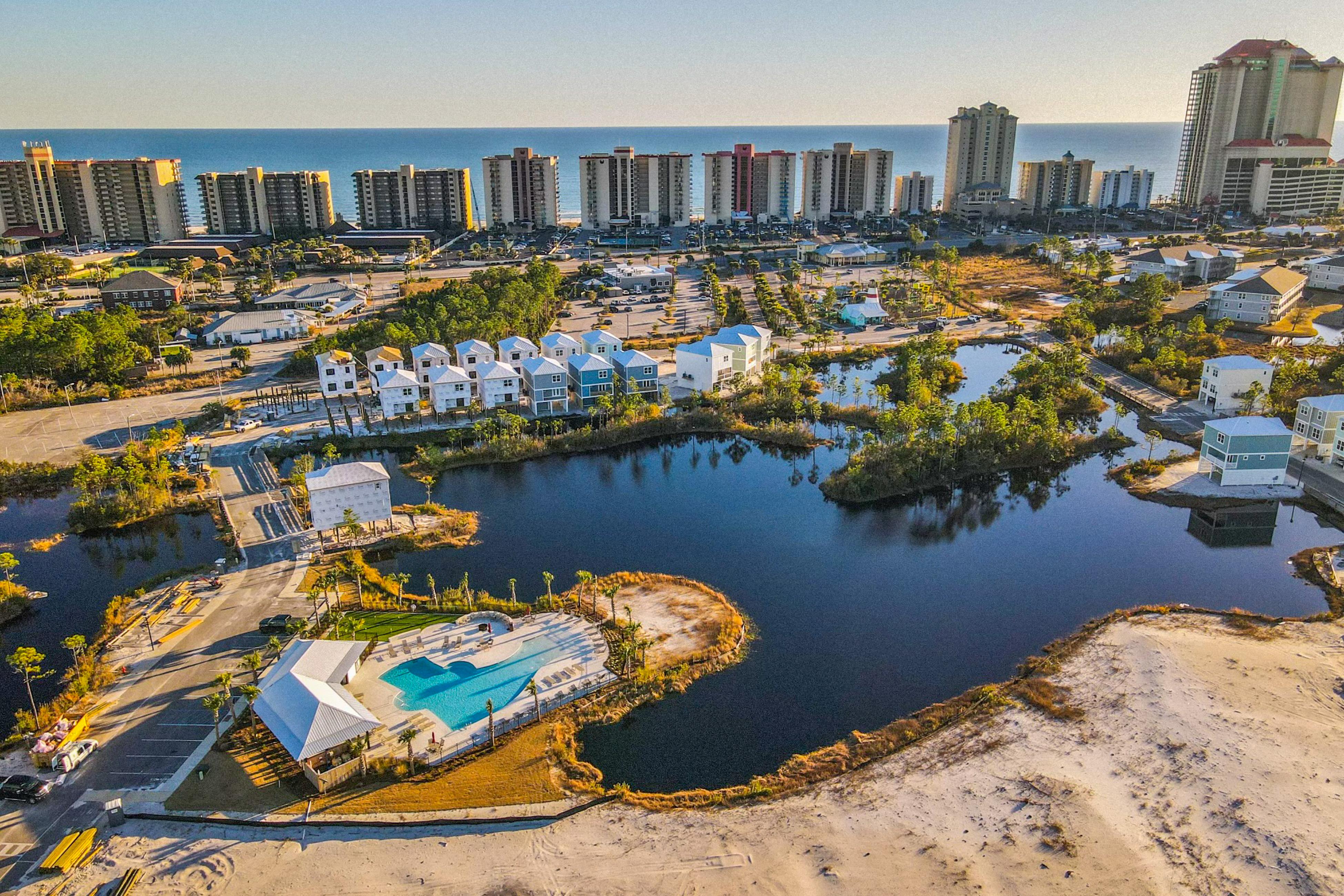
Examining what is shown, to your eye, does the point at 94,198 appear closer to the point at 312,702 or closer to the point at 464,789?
the point at 312,702

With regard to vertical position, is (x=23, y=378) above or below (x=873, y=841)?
above

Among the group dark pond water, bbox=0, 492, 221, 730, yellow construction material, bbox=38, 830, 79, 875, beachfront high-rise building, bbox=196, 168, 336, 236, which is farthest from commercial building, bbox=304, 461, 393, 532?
beachfront high-rise building, bbox=196, 168, 336, 236

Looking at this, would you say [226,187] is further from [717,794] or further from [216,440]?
[717,794]

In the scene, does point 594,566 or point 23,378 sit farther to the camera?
point 23,378

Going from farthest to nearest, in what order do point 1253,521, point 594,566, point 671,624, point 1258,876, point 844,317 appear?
point 844,317 → point 1253,521 → point 594,566 → point 671,624 → point 1258,876

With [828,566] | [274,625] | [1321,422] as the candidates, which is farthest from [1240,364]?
[274,625]

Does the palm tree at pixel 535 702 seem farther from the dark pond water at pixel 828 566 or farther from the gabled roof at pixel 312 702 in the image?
the gabled roof at pixel 312 702

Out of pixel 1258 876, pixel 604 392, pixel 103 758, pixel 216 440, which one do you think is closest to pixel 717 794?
pixel 1258 876

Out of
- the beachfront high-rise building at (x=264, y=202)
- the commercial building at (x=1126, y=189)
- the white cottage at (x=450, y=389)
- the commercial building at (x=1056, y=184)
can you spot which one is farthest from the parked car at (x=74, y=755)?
the commercial building at (x=1126, y=189)
